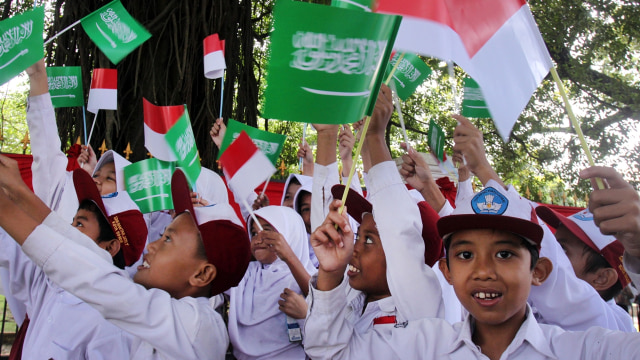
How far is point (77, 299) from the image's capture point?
7.39 ft

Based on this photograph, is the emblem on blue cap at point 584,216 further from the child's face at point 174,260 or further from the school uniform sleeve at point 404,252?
the child's face at point 174,260

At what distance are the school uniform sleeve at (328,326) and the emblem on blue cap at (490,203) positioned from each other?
0.47m

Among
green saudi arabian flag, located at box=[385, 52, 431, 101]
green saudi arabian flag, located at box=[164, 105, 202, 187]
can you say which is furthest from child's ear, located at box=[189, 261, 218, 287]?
green saudi arabian flag, located at box=[385, 52, 431, 101]

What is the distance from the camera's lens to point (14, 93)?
1487 centimetres

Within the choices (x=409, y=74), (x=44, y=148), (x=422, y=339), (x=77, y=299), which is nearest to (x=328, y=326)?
(x=422, y=339)

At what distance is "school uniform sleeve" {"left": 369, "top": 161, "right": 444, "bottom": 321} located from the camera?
6.10ft

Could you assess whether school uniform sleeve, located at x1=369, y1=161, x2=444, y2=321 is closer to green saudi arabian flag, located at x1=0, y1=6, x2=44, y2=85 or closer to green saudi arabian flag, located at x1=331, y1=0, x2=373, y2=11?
green saudi arabian flag, located at x1=331, y1=0, x2=373, y2=11

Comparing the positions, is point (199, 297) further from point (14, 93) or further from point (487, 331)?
point (14, 93)

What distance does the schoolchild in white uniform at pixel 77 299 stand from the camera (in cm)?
214

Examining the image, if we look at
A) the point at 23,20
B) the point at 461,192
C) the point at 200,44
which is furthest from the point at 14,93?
the point at 461,192

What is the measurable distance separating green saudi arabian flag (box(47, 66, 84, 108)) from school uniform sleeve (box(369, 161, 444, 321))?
277 cm

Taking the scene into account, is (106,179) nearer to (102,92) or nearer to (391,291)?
(102,92)

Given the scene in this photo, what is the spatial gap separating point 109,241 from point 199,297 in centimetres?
76

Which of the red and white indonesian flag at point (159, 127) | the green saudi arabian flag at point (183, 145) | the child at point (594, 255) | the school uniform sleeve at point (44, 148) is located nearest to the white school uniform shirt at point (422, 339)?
the child at point (594, 255)
